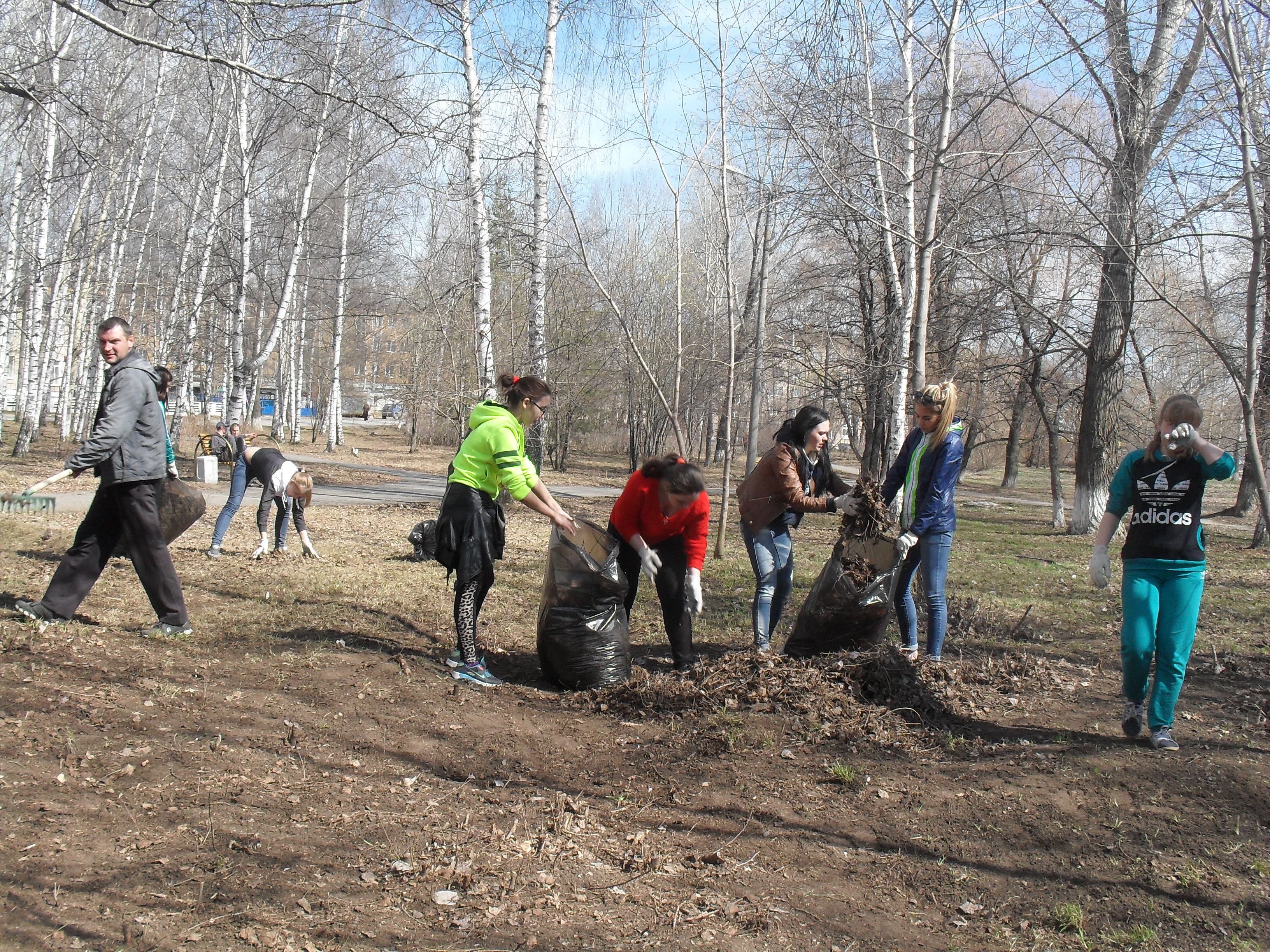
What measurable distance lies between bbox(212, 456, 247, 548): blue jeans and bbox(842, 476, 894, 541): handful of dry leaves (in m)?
5.13

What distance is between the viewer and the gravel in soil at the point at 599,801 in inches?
96.1

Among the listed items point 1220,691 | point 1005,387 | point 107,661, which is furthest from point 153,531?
point 1005,387

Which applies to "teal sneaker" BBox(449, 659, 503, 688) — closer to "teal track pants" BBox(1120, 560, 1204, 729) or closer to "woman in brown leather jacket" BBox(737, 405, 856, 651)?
"woman in brown leather jacket" BBox(737, 405, 856, 651)

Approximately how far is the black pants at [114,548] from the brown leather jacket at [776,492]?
316cm

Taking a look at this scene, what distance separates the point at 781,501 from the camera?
4.85m

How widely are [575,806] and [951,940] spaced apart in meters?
1.31

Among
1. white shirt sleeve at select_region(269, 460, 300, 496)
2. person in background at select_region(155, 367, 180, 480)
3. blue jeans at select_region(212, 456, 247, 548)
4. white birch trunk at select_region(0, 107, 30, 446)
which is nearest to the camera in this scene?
person in background at select_region(155, 367, 180, 480)

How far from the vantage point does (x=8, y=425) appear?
29.0m

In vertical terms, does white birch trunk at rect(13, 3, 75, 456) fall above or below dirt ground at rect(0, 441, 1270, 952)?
above

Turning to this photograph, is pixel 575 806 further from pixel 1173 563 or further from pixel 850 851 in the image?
pixel 1173 563

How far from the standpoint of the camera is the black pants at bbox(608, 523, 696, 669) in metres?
4.75

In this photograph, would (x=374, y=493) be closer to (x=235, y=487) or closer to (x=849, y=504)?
(x=235, y=487)

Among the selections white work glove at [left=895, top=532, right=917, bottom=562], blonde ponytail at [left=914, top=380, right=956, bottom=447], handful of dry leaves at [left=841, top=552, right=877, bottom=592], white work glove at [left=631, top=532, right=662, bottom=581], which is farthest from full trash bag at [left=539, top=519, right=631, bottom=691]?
blonde ponytail at [left=914, top=380, right=956, bottom=447]

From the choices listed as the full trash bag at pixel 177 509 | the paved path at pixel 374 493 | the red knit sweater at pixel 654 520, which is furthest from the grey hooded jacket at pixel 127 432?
the paved path at pixel 374 493
